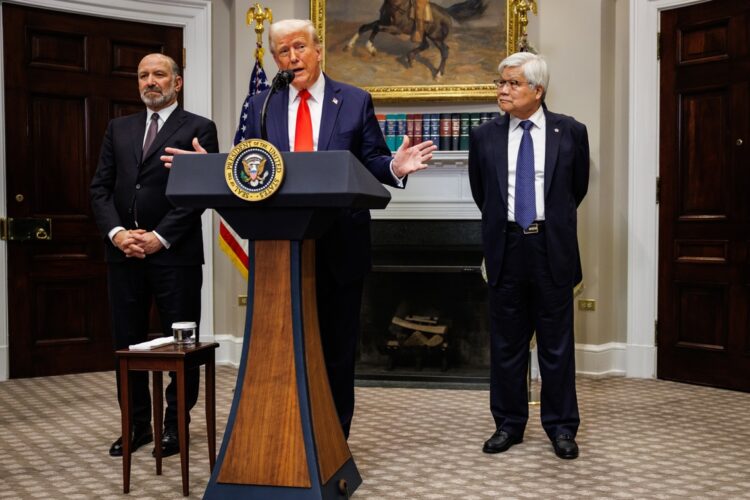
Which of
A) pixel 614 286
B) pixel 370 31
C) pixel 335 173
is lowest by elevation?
pixel 614 286

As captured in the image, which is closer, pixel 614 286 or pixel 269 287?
pixel 269 287

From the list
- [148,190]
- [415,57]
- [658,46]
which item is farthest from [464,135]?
[148,190]

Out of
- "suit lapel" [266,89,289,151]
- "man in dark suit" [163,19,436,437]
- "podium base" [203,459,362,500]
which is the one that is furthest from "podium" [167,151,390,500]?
"suit lapel" [266,89,289,151]

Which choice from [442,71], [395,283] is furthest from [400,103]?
[395,283]

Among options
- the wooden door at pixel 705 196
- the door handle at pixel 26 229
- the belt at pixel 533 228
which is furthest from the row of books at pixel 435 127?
the door handle at pixel 26 229

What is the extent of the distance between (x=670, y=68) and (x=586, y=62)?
539 mm

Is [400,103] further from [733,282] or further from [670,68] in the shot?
[733,282]

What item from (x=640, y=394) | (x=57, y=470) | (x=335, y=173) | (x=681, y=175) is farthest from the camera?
(x=681, y=175)

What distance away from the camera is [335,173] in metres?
2.26

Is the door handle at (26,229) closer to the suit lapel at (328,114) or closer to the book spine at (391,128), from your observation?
the book spine at (391,128)

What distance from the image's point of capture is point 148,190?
3.43 m

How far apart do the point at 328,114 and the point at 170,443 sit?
1.52m

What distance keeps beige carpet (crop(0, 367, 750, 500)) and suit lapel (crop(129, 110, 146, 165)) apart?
4.10 ft

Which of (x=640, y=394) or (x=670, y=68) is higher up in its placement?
(x=670, y=68)
